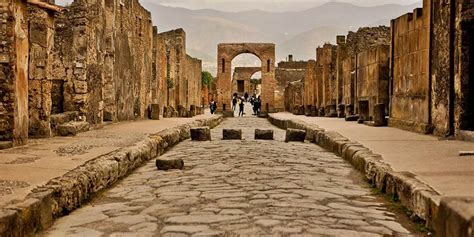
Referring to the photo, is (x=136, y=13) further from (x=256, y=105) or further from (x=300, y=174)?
(x=256, y=105)

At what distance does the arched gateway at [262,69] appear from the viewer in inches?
1944

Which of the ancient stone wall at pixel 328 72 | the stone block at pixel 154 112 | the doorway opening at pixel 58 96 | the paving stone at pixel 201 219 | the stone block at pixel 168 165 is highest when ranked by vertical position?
the ancient stone wall at pixel 328 72

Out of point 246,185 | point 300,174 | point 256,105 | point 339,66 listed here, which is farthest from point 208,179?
point 256,105

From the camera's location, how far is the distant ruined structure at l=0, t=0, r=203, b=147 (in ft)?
27.6

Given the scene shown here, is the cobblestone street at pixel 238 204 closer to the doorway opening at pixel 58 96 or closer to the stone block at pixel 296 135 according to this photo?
the stone block at pixel 296 135

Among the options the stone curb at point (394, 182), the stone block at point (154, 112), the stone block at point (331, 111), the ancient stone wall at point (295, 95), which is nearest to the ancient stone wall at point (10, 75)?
the stone curb at point (394, 182)

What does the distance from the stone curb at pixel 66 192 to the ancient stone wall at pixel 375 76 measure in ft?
32.8

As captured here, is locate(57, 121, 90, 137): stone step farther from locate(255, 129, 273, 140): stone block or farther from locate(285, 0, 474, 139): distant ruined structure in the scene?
locate(285, 0, 474, 139): distant ruined structure

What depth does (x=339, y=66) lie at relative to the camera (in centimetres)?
2492

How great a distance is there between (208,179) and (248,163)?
1667 millimetres

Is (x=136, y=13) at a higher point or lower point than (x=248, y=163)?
higher

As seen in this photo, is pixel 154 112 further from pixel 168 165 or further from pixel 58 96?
pixel 168 165

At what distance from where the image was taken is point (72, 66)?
1263 centimetres

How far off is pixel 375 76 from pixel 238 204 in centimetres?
1296
